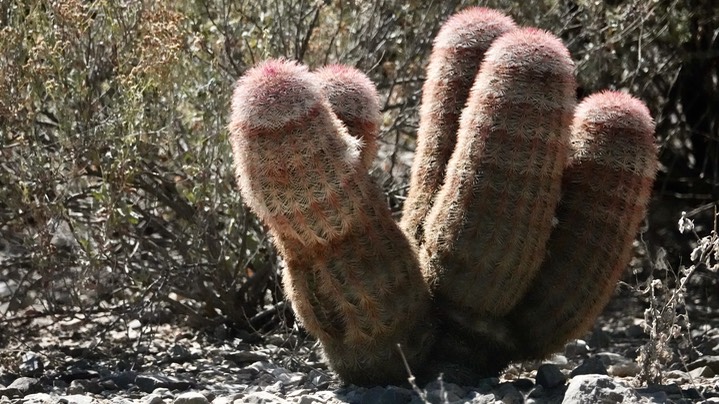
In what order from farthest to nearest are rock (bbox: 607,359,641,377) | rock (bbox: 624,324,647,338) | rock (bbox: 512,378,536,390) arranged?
1. rock (bbox: 624,324,647,338)
2. rock (bbox: 607,359,641,377)
3. rock (bbox: 512,378,536,390)

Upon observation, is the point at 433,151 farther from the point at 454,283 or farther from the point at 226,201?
the point at 226,201

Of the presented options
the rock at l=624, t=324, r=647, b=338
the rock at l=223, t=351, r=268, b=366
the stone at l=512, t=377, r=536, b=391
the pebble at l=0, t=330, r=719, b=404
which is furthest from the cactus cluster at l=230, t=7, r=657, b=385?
the rock at l=624, t=324, r=647, b=338

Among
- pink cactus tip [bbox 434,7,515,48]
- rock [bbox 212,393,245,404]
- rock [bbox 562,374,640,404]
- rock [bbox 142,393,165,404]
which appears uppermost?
pink cactus tip [bbox 434,7,515,48]

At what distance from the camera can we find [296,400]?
5.50 meters

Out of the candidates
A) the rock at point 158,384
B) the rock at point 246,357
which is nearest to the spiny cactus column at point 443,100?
the rock at point 158,384

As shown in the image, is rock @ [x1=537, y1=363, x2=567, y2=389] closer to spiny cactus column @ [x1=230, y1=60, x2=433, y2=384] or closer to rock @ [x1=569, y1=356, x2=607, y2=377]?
rock @ [x1=569, y1=356, x2=607, y2=377]

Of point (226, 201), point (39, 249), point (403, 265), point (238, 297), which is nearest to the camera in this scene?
point (403, 265)

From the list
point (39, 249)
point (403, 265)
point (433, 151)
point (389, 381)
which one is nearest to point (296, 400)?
point (389, 381)

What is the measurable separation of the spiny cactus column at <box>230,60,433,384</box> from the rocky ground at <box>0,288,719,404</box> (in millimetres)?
225

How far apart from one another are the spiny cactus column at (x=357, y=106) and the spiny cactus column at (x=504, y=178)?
1.29 feet

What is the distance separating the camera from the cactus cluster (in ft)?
16.5

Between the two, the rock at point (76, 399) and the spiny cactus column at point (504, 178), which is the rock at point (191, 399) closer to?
the rock at point (76, 399)

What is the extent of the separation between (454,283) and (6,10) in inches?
117

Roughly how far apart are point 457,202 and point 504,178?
241 mm
